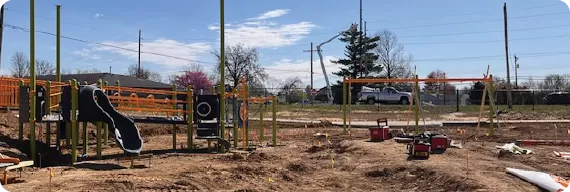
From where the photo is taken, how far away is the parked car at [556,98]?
4662 cm

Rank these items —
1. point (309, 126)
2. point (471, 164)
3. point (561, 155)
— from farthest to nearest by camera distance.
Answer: point (309, 126) < point (561, 155) < point (471, 164)

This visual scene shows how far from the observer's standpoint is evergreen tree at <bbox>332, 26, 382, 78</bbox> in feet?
240

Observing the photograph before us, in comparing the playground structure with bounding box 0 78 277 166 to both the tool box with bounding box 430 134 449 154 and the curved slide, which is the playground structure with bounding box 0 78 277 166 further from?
the tool box with bounding box 430 134 449 154

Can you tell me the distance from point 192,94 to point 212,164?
3.68 metres

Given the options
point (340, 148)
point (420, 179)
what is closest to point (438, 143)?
point (340, 148)

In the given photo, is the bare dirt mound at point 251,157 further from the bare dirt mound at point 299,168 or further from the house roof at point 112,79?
the house roof at point 112,79

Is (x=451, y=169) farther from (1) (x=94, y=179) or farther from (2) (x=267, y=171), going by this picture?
(1) (x=94, y=179)

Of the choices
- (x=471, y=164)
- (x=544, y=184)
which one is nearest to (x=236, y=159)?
(x=471, y=164)

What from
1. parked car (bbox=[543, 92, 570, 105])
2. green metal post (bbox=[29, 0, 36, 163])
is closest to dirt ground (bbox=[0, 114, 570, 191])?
green metal post (bbox=[29, 0, 36, 163])

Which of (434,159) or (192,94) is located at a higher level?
(192,94)

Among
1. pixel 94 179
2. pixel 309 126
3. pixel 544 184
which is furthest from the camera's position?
pixel 309 126

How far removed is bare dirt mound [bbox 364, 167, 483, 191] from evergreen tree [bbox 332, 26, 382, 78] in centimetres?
6213

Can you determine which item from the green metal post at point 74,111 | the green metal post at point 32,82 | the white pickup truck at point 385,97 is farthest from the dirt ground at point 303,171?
the white pickup truck at point 385,97

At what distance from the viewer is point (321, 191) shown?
8938 millimetres
